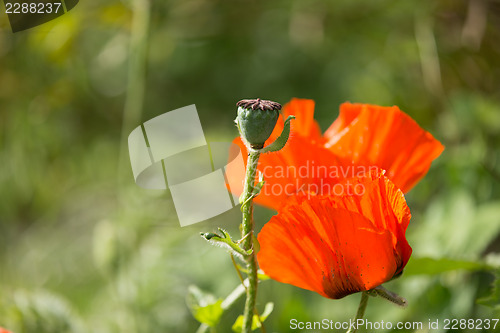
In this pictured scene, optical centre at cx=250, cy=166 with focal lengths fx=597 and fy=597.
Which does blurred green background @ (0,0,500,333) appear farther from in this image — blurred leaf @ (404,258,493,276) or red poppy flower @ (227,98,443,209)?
red poppy flower @ (227,98,443,209)

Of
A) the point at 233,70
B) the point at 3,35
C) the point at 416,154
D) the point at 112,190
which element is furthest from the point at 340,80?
the point at 416,154

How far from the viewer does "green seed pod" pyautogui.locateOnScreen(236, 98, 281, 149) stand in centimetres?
33

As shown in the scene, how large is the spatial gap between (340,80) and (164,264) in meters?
0.76

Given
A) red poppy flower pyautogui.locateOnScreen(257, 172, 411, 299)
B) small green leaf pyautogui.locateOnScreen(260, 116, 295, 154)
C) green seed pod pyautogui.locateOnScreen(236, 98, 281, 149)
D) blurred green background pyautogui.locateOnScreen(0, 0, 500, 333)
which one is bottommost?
blurred green background pyautogui.locateOnScreen(0, 0, 500, 333)

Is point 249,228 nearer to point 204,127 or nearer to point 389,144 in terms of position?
point 389,144

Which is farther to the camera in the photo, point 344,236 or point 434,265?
point 434,265

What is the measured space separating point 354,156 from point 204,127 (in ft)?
3.01

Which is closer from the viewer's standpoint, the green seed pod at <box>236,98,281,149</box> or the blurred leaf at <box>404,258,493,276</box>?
the green seed pod at <box>236,98,281,149</box>

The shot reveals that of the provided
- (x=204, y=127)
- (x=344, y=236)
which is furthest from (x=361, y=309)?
(x=204, y=127)

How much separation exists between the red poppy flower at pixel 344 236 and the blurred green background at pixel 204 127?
0.52 feet

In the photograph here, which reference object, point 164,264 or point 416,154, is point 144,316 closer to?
point 164,264

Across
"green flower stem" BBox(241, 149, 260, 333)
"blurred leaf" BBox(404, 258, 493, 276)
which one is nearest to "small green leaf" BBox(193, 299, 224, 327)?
"green flower stem" BBox(241, 149, 260, 333)

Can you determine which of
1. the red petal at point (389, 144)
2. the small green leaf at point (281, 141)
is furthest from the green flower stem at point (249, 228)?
the red petal at point (389, 144)

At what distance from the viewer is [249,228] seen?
0.35m
